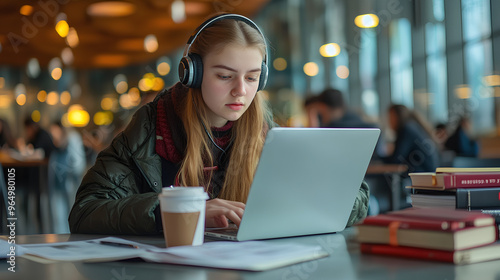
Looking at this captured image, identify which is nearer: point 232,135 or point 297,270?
point 297,270

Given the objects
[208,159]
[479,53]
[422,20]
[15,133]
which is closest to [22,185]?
[208,159]

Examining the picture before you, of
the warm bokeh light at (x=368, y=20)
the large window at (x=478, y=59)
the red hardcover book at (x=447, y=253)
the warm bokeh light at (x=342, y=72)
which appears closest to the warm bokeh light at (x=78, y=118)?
the warm bokeh light at (x=342, y=72)

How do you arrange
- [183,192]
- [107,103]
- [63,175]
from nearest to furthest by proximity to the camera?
1. [183,192]
2. [63,175]
3. [107,103]

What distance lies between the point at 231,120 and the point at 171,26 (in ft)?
29.9

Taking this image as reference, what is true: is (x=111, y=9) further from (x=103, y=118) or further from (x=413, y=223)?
(x=413, y=223)

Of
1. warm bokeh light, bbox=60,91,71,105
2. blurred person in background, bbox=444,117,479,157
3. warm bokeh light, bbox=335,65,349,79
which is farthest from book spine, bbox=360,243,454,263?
warm bokeh light, bbox=60,91,71,105

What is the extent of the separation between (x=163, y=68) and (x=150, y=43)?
2.98 m

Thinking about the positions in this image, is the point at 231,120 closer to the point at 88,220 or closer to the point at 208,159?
the point at 208,159

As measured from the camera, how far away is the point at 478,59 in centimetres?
675

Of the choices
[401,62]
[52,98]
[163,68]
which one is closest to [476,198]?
[401,62]

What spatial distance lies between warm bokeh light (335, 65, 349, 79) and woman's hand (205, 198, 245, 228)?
10.7m

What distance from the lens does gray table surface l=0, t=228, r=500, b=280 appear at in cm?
70

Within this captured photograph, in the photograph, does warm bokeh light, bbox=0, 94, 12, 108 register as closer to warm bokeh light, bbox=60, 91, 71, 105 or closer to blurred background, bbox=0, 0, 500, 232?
blurred background, bbox=0, 0, 500, 232

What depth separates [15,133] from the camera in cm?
1407
